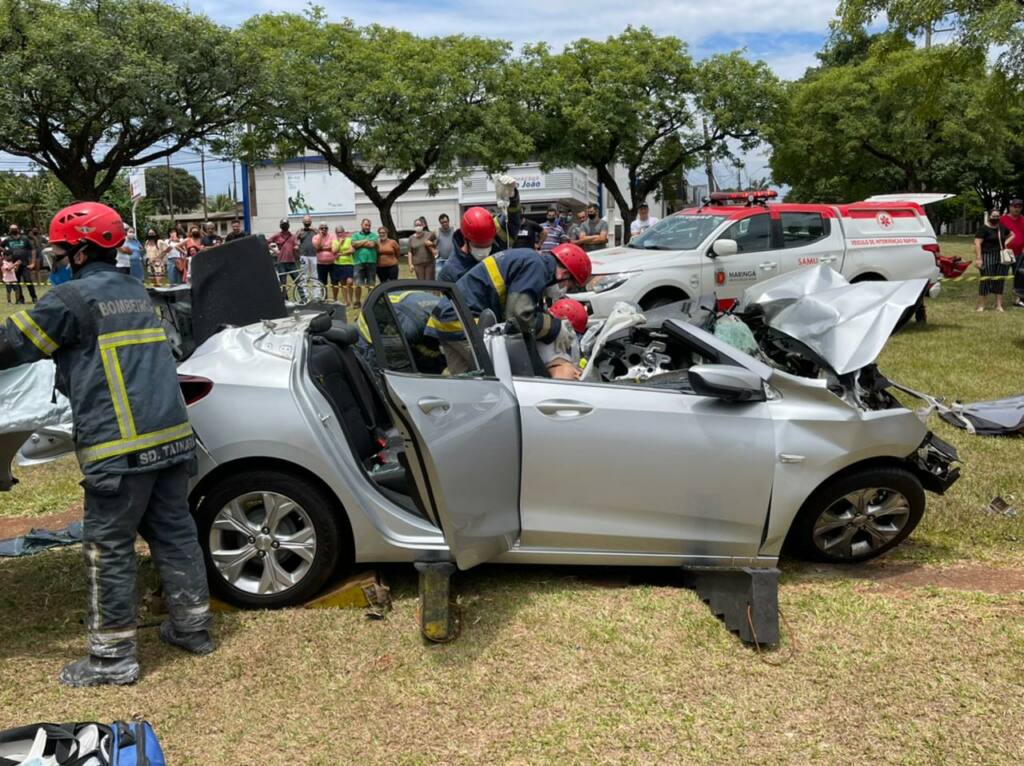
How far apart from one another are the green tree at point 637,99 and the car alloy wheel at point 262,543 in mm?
27632

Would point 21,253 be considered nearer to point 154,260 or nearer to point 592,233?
point 154,260

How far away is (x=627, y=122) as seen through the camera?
99.6ft

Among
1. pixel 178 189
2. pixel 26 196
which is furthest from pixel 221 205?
pixel 26 196

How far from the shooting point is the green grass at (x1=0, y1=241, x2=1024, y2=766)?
3.07 m

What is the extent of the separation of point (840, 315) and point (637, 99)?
91.4 ft

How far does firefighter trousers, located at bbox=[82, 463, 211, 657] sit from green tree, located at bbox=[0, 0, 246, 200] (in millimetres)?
20419

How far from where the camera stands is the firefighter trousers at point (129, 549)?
344cm

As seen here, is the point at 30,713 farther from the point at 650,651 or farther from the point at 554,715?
the point at 650,651

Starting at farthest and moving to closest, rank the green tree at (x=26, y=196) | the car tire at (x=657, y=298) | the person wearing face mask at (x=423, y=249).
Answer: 1. the green tree at (x=26, y=196)
2. the person wearing face mask at (x=423, y=249)
3. the car tire at (x=657, y=298)

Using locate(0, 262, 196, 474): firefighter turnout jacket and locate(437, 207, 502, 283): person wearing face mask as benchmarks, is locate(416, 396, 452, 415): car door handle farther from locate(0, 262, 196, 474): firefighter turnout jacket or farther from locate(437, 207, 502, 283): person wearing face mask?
locate(437, 207, 502, 283): person wearing face mask

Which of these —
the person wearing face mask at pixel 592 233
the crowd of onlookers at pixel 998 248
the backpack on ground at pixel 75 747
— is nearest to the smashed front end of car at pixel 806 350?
the backpack on ground at pixel 75 747

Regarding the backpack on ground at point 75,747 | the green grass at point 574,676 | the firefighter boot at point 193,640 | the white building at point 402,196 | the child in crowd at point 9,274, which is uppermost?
the white building at point 402,196

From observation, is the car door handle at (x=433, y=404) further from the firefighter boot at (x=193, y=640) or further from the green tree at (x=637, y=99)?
the green tree at (x=637, y=99)

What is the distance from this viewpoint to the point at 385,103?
2883 cm
